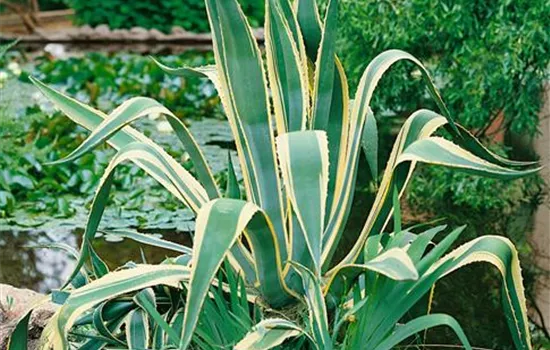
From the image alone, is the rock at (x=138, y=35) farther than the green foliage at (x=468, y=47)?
Yes

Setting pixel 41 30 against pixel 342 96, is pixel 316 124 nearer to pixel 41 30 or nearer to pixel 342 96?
pixel 342 96

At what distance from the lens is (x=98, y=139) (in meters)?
1.88

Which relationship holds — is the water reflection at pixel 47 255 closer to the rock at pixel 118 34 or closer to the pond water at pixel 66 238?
the pond water at pixel 66 238

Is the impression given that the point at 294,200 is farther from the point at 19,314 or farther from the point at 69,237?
the point at 69,237

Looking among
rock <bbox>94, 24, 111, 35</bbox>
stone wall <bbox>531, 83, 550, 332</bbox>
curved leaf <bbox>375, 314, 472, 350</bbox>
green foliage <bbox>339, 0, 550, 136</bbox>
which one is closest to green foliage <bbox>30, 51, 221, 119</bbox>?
rock <bbox>94, 24, 111, 35</bbox>

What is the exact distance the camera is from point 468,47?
4.61m

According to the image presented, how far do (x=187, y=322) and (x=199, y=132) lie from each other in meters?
4.84

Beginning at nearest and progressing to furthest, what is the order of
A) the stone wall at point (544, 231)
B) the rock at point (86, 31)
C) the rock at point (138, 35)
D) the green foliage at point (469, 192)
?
the stone wall at point (544, 231) → the green foliage at point (469, 192) → the rock at point (86, 31) → the rock at point (138, 35)

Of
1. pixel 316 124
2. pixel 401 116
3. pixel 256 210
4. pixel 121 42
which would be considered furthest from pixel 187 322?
pixel 121 42

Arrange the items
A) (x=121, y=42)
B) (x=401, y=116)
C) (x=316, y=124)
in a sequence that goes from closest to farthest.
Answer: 1. (x=316, y=124)
2. (x=401, y=116)
3. (x=121, y=42)

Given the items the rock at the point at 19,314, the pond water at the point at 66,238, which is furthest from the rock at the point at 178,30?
the rock at the point at 19,314

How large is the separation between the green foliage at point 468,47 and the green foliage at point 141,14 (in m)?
5.45

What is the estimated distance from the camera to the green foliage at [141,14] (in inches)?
406

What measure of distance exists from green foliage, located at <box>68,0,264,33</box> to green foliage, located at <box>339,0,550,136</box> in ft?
17.9
